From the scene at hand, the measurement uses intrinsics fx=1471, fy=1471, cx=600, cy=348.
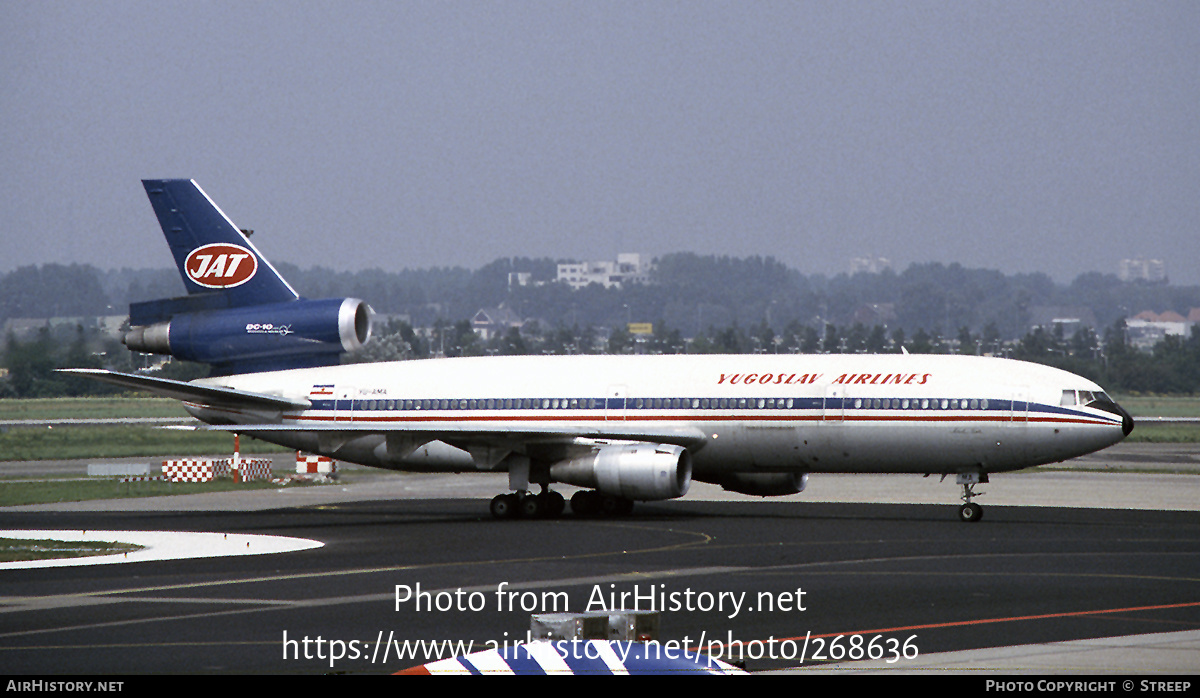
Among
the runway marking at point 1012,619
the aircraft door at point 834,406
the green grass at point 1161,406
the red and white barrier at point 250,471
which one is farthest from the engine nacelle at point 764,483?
the green grass at point 1161,406

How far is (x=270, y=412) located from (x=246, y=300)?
11.3 ft

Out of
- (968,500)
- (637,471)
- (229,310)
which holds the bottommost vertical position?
(968,500)

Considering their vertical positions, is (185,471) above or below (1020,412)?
below

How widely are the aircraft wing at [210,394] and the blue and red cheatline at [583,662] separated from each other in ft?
97.2

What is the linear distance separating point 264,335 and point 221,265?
2.33m

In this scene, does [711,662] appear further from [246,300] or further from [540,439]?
[246,300]

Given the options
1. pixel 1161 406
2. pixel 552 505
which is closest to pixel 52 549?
pixel 552 505

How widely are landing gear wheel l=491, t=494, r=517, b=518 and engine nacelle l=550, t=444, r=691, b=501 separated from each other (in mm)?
2157

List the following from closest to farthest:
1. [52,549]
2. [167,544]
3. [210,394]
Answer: [52,549] → [167,544] → [210,394]

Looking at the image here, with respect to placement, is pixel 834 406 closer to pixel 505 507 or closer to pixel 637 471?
pixel 637 471

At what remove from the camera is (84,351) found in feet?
209

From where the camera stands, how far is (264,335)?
4184 cm

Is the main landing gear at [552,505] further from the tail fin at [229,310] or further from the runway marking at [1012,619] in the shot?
the runway marking at [1012,619]
